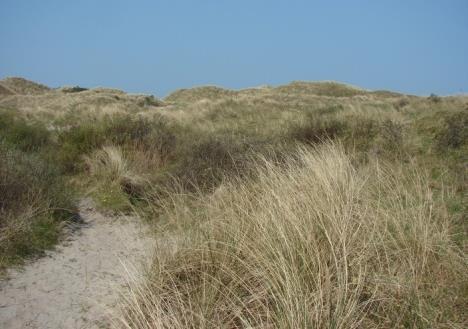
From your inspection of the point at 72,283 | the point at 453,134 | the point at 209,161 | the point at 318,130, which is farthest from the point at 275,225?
the point at 318,130

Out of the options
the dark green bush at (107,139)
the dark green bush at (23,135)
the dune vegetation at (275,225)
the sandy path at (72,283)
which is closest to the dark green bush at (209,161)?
the dune vegetation at (275,225)

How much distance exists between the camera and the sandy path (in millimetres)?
3377

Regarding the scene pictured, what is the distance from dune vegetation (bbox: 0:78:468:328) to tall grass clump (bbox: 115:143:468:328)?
0.04 ft

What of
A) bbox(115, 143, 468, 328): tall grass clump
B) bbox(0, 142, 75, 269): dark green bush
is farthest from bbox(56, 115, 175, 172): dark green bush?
bbox(115, 143, 468, 328): tall grass clump

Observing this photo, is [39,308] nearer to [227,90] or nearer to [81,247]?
[81,247]

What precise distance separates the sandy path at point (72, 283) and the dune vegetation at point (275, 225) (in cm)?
22

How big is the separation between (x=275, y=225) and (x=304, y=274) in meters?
0.46

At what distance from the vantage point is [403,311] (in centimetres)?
231

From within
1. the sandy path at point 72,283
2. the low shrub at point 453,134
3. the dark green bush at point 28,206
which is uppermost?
the low shrub at point 453,134

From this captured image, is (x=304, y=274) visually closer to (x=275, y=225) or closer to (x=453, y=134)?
(x=275, y=225)

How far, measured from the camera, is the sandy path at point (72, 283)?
133 inches

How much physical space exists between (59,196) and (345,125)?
663cm

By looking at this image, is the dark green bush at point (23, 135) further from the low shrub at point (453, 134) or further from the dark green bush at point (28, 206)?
the low shrub at point (453, 134)

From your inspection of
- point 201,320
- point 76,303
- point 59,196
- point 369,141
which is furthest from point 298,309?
point 369,141
